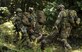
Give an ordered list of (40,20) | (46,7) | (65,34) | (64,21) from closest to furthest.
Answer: (64,21)
(65,34)
(40,20)
(46,7)

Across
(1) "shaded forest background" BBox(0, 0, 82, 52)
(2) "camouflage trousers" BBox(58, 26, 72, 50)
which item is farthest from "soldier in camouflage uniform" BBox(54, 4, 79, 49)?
(1) "shaded forest background" BBox(0, 0, 82, 52)

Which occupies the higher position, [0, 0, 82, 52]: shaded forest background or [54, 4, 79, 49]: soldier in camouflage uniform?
[54, 4, 79, 49]: soldier in camouflage uniform

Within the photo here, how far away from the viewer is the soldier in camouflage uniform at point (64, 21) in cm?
1023

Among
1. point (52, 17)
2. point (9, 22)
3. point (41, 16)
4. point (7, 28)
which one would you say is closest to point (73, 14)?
point (41, 16)

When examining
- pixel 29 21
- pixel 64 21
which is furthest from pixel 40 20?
pixel 64 21

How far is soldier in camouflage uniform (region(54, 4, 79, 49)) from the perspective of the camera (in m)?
10.2

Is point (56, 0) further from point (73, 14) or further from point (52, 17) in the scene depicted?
point (73, 14)

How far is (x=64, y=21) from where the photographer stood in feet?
34.3

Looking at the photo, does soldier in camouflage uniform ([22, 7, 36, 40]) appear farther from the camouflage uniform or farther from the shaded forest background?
the shaded forest background

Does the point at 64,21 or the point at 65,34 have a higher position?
the point at 64,21

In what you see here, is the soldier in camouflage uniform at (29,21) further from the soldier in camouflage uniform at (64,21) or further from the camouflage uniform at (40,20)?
the soldier in camouflage uniform at (64,21)

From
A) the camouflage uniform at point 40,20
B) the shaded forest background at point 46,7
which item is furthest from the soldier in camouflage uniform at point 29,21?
the shaded forest background at point 46,7

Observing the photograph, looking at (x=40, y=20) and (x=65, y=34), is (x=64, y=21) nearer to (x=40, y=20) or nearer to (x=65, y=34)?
(x=65, y=34)

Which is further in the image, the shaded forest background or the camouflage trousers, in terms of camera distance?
the shaded forest background
